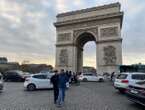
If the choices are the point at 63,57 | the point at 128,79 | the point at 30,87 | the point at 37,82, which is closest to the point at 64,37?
the point at 63,57

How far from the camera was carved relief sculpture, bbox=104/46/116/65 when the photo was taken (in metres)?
37.6

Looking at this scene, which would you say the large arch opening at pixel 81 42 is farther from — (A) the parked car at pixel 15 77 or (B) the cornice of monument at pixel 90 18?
(A) the parked car at pixel 15 77

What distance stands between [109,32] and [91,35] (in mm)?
4685

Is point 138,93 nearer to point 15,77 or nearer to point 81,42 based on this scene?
point 15,77

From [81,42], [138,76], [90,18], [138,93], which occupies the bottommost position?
[138,93]

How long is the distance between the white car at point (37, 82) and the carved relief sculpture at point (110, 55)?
21358mm

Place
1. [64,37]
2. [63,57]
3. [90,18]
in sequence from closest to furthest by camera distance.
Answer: [90,18] < [63,57] < [64,37]

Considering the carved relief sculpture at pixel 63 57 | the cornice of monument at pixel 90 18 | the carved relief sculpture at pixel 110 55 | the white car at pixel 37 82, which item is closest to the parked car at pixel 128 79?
the white car at pixel 37 82

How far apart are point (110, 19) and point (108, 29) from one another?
1.87 m

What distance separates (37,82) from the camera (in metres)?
17.8

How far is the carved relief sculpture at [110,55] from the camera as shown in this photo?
123 ft

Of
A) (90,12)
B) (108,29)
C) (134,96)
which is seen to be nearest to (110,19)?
(108,29)

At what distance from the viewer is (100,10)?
40656mm

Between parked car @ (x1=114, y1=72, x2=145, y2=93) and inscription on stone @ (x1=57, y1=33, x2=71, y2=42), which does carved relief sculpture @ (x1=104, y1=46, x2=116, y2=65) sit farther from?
parked car @ (x1=114, y1=72, x2=145, y2=93)
